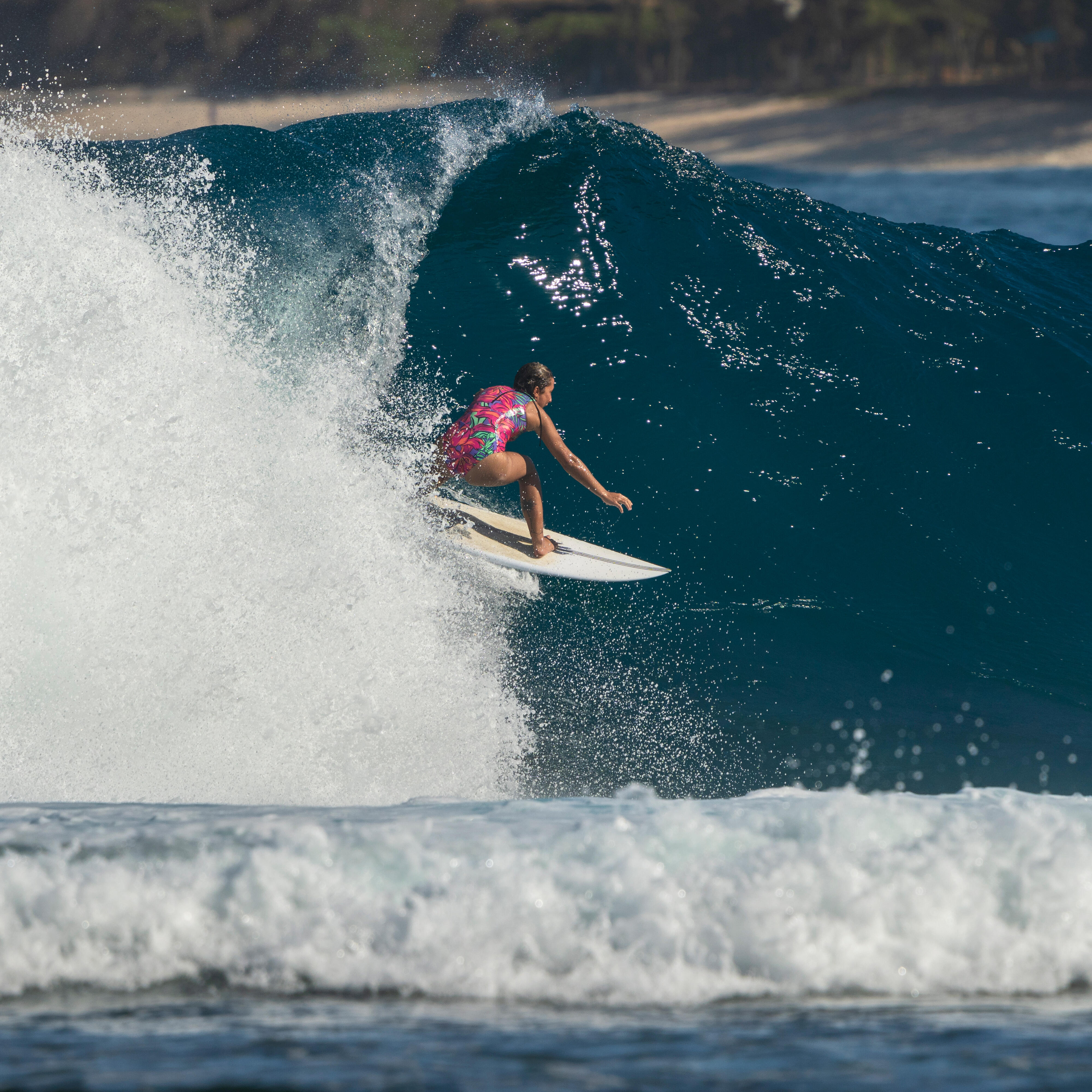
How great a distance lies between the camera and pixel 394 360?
740 centimetres

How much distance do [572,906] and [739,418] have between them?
16.1 ft

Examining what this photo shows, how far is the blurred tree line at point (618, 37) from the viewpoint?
2380 centimetres

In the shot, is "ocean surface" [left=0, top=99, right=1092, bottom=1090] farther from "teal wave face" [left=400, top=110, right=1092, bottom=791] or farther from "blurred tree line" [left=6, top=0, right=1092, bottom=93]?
"blurred tree line" [left=6, top=0, right=1092, bottom=93]

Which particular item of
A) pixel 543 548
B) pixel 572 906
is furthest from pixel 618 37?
pixel 572 906

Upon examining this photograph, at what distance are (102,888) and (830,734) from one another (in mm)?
3226

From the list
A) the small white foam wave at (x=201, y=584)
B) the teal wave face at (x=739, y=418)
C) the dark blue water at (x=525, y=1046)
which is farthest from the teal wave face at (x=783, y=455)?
the dark blue water at (x=525, y=1046)

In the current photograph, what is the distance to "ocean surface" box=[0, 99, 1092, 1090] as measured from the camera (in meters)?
2.45

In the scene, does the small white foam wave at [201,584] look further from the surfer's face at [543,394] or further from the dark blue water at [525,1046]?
the dark blue water at [525,1046]

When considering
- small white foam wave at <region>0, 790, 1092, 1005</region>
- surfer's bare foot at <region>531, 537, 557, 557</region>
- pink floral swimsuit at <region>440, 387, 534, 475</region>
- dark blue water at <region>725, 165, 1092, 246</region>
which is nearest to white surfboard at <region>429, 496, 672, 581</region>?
surfer's bare foot at <region>531, 537, 557, 557</region>

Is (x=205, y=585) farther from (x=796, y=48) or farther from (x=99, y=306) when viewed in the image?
(x=796, y=48)

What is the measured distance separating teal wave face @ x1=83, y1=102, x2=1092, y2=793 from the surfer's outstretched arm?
0.53m

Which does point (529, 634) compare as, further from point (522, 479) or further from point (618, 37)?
point (618, 37)

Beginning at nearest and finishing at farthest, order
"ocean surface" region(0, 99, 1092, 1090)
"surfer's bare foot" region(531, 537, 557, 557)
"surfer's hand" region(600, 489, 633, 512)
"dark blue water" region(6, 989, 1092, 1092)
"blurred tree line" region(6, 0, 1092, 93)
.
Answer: "dark blue water" region(6, 989, 1092, 1092), "ocean surface" region(0, 99, 1092, 1090), "surfer's hand" region(600, 489, 633, 512), "surfer's bare foot" region(531, 537, 557, 557), "blurred tree line" region(6, 0, 1092, 93)

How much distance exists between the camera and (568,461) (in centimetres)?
546
